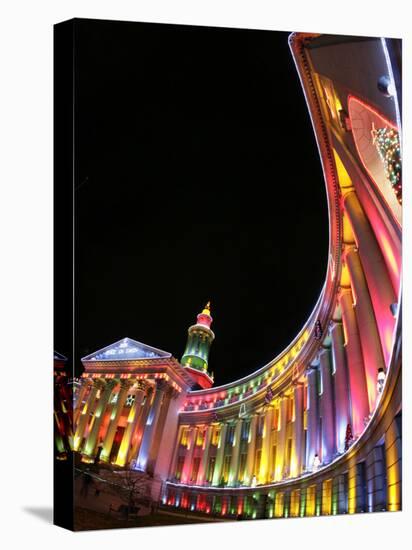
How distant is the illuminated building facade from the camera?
13336 mm

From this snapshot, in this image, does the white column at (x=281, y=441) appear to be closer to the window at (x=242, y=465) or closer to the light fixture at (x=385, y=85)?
the window at (x=242, y=465)

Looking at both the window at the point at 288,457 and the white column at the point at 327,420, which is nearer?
the window at the point at 288,457

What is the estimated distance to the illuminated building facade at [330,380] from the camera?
1334 centimetres

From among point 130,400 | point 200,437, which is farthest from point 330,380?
point 130,400

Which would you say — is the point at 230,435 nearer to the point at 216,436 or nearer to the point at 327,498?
the point at 216,436

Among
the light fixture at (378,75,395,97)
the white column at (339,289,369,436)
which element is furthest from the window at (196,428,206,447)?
the light fixture at (378,75,395,97)

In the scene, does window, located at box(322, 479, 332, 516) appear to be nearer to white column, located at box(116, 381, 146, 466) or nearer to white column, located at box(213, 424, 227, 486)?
white column, located at box(213, 424, 227, 486)

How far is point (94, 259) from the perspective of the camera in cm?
1241

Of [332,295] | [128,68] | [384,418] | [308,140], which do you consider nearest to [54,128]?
[128,68]

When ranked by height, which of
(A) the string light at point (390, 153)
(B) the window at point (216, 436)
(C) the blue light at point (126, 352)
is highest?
(A) the string light at point (390, 153)

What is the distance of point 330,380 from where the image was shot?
14141 mm

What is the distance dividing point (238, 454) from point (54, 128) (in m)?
4.05

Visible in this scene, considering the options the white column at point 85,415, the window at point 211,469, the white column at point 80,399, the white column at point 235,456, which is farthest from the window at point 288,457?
the white column at point 80,399

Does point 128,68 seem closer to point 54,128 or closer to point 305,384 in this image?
point 54,128
